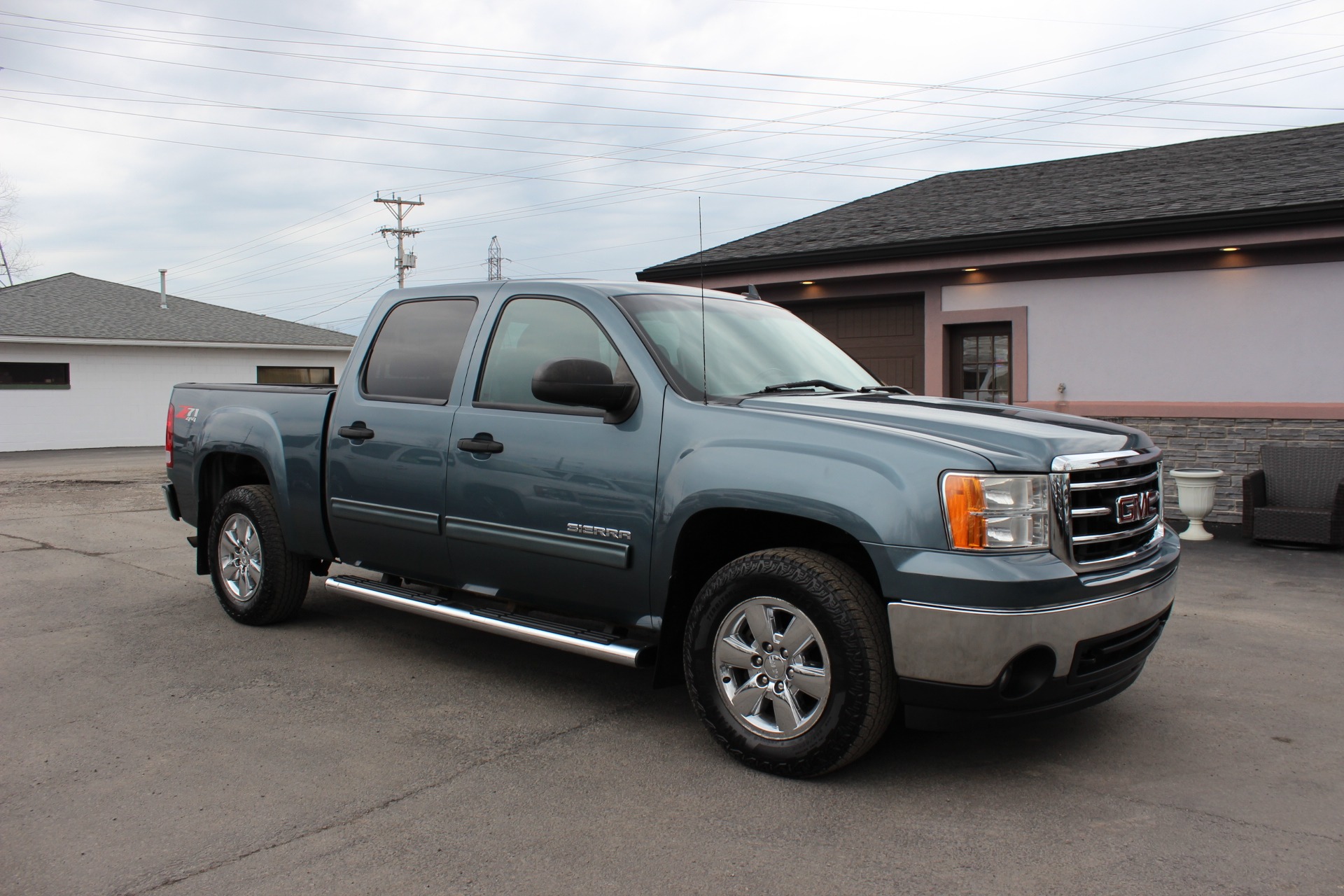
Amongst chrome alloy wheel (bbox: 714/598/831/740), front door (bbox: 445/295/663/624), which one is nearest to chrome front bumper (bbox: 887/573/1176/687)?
chrome alloy wheel (bbox: 714/598/831/740)

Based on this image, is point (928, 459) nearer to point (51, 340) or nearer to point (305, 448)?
point (305, 448)

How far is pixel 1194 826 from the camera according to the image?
3.40 metres

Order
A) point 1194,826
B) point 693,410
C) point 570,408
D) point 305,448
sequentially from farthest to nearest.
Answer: point 305,448
point 570,408
point 693,410
point 1194,826

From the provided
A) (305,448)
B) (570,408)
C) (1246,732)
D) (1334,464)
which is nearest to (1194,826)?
(1246,732)

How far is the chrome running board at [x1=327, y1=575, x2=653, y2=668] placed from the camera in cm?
426

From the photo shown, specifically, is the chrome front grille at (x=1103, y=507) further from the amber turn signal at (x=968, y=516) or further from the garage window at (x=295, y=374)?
the garage window at (x=295, y=374)

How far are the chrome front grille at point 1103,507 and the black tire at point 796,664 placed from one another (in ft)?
2.38

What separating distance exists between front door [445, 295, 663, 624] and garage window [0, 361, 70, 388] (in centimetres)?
2767

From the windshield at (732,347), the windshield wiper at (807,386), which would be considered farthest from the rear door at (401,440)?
the windshield wiper at (807,386)

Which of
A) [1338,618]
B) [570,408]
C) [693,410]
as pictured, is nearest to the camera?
[693,410]

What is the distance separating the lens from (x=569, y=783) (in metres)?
3.80

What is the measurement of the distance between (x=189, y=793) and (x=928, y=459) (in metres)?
2.90

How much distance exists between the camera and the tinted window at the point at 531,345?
15.4 feet

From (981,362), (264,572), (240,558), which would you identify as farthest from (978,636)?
(981,362)
